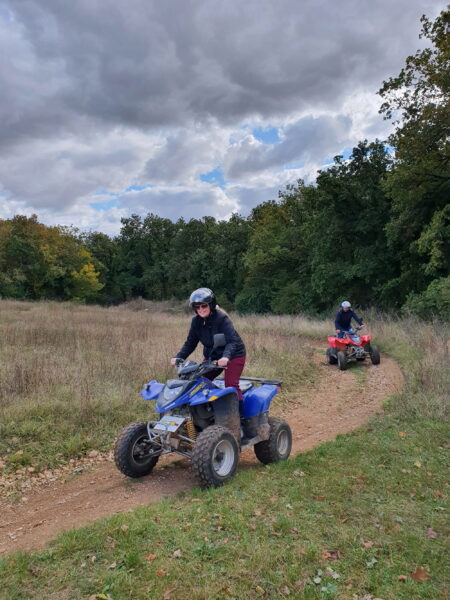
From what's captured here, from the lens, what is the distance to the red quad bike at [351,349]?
1329 centimetres

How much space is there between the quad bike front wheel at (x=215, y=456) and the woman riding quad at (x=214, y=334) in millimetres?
732

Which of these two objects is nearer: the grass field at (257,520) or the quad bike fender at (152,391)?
the grass field at (257,520)

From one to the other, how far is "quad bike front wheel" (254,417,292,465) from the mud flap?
1.69 ft

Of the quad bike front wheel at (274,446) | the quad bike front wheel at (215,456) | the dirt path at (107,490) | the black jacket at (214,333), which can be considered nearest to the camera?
the dirt path at (107,490)

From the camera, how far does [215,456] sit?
500cm

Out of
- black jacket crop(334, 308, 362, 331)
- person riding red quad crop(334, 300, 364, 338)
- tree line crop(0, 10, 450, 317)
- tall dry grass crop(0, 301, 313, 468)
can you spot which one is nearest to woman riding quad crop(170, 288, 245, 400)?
tall dry grass crop(0, 301, 313, 468)

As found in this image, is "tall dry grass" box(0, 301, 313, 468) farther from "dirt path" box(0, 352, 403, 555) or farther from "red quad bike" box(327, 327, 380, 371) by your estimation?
"red quad bike" box(327, 327, 380, 371)

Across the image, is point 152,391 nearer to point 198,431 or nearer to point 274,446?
point 198,431

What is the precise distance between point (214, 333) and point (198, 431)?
1226mm

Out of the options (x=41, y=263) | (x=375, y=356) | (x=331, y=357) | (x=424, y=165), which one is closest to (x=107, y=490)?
(x=331, y=357)

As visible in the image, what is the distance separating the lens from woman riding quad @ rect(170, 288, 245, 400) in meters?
5.22

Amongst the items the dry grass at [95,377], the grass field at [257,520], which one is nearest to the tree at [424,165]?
the dry grass at [95,377]

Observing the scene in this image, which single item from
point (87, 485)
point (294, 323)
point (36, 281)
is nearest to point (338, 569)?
point (87, 485)

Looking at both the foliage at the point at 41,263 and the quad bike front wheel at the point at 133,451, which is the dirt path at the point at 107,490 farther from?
the foliage at the point at 41,263
